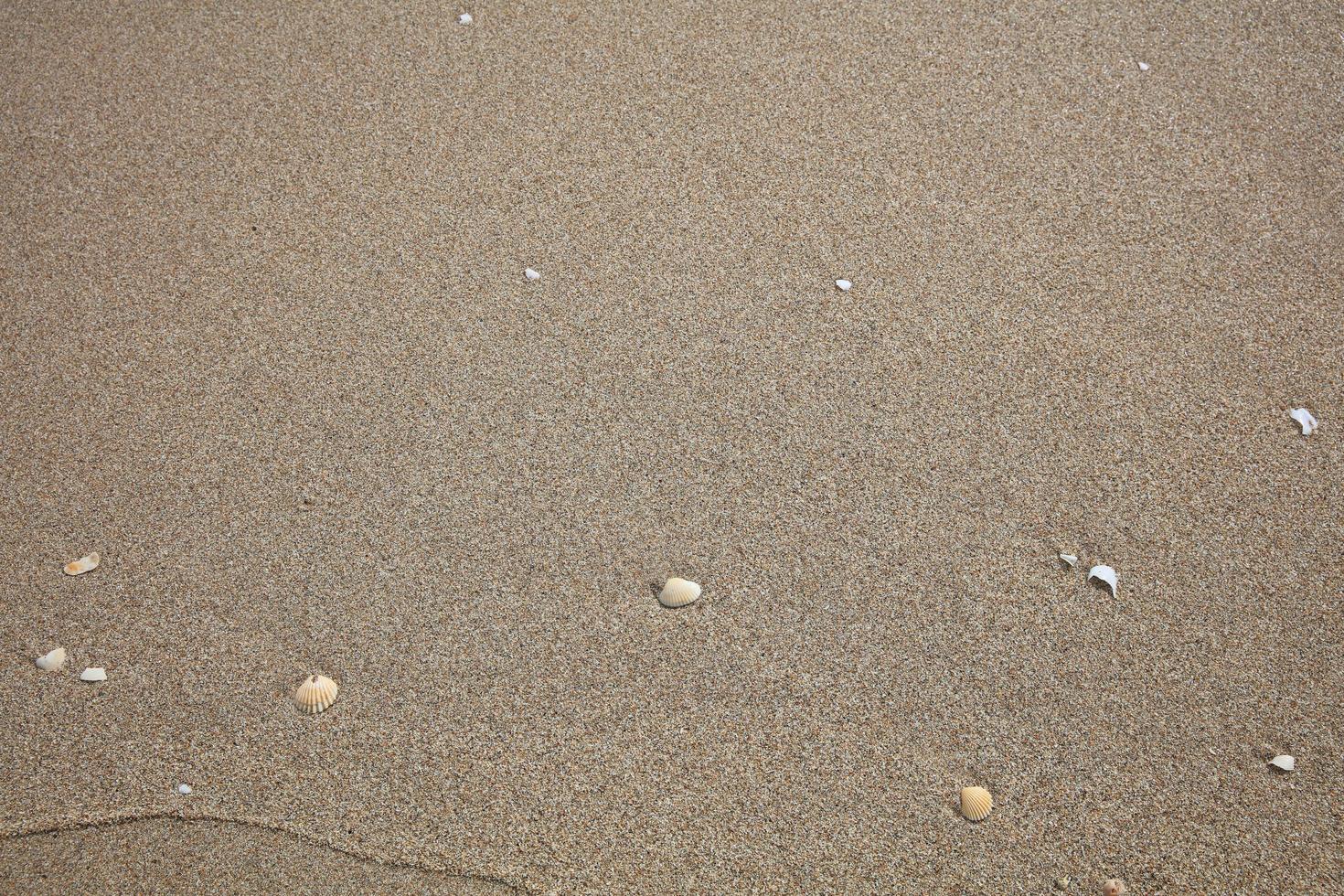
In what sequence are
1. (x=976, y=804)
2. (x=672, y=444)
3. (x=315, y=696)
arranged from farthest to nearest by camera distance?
(x=672, y=444)
(x=315, y=696)
(x=976, y=804)

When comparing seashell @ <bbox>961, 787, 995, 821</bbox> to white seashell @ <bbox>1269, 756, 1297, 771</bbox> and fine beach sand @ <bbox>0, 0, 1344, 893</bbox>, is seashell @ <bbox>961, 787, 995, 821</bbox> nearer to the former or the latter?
fine beach sand @ <bbox>0, 0, 1344, 893</bbox>

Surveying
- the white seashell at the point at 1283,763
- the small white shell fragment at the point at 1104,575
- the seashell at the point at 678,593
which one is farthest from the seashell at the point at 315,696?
the white seashell at the point at 1283,763

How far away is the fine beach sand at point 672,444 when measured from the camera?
2.06 meters

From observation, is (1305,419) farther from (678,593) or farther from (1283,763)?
(678,593)

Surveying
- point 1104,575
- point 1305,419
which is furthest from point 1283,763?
point 1305,419

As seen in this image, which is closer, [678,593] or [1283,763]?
[1283,763]

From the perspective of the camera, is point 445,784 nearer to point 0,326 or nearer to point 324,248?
point 324,248

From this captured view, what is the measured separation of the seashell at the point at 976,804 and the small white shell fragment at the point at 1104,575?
62 centimetres

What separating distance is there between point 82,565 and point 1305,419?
10.3 ft

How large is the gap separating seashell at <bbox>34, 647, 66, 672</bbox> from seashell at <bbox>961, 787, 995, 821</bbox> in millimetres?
2016

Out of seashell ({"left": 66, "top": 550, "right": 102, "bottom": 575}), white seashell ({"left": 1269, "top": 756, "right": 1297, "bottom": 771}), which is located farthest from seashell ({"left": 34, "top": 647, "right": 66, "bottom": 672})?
white seashell ({"left": 1269, "top": 756, "right": 1297, "bottom": 771})

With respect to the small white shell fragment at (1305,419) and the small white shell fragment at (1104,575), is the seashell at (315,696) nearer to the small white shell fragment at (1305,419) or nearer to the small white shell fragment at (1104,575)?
the small white shell fragment at (1104,575)

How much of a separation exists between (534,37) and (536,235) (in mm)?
951

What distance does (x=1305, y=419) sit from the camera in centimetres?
262
